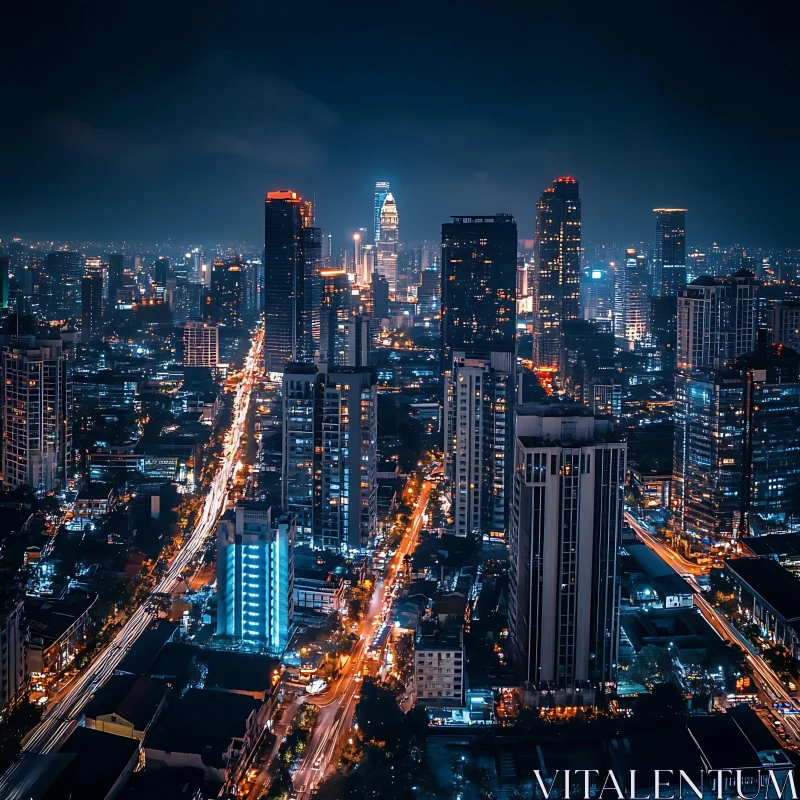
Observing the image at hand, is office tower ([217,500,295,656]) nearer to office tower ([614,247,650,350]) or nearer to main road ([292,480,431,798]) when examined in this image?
main road ([292,480,431,798])

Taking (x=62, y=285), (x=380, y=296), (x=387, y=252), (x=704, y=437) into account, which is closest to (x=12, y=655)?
(x=704, y=437)

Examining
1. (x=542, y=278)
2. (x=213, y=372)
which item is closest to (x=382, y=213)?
(x=542, y=278)

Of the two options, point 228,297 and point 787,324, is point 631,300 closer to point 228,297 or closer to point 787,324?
point 228,297

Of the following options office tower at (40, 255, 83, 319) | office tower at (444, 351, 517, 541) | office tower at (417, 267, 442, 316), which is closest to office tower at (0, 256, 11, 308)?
office tower at (40, 255, 83, 319)

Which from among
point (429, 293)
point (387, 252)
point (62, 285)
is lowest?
point (62, 285)

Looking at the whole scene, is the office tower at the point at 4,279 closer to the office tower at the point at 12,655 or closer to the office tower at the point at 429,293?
the office tower at the point at 12,655

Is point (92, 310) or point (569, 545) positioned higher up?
point (92, 310)
